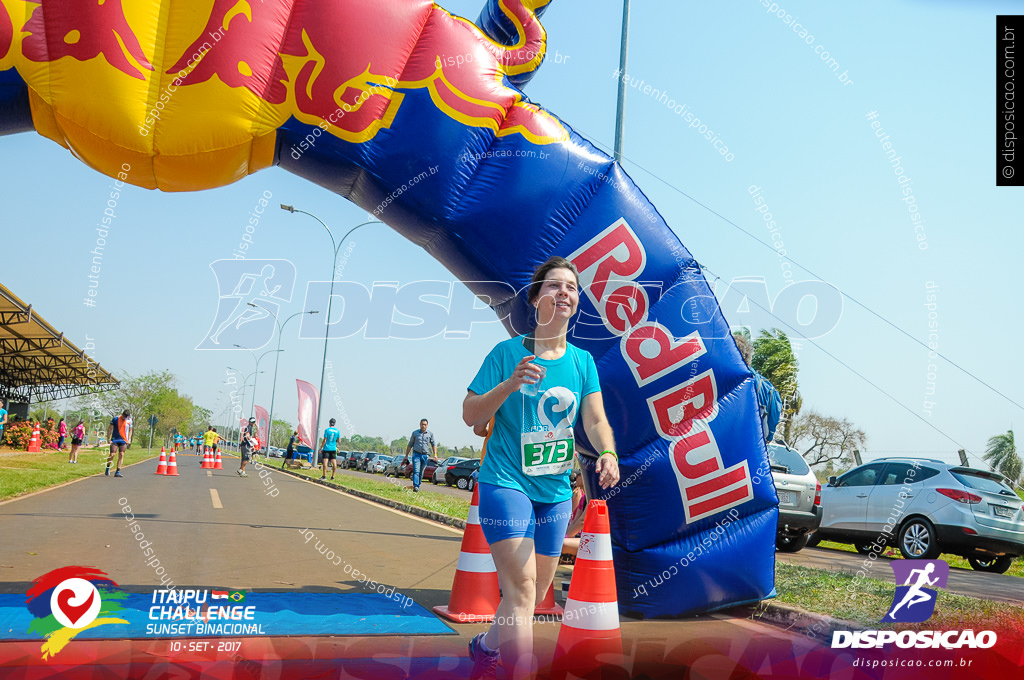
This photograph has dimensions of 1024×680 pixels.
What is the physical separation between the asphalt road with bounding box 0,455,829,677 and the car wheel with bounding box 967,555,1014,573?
20.7ft

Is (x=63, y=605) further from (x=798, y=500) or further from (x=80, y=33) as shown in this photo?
(x=798, y=500)

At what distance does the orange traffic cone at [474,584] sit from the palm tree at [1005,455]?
1700 inches

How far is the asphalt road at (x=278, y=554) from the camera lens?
4.08 meters

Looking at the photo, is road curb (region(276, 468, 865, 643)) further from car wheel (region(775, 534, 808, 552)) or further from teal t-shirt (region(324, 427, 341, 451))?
teal t-shirt (region(324, 427, 341, 451))

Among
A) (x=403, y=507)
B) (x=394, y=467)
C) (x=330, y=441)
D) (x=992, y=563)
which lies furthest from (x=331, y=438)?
(x=394, y=467)

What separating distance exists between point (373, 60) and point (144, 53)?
141cm

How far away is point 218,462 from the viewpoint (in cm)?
2841

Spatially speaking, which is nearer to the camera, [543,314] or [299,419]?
[543,314]

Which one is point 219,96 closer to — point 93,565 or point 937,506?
point 93,565

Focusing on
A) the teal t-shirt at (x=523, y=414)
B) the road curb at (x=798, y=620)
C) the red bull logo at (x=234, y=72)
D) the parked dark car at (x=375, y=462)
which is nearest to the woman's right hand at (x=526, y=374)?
the teal t-shirt at (x=523, y=414)

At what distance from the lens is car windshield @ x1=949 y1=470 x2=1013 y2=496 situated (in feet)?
28.4

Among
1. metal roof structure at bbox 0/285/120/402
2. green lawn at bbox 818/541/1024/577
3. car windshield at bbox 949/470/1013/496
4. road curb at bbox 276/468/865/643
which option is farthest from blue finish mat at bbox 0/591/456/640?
metal roof structure at bbox 0/285/120/402

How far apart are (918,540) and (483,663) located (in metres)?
8.12

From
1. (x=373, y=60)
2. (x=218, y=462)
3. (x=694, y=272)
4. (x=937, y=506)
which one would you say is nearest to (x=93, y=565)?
(x=373, y=60)
